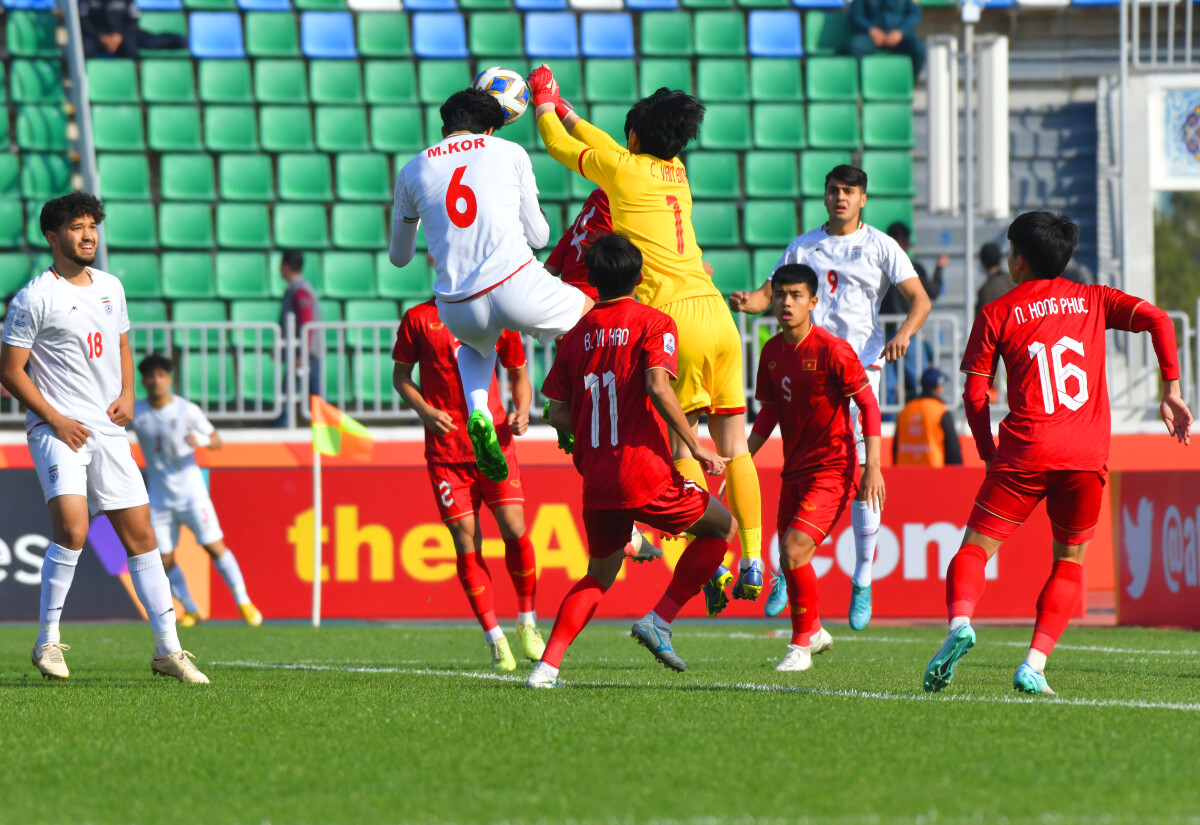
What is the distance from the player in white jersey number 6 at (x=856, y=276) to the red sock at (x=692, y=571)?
2.03 meters

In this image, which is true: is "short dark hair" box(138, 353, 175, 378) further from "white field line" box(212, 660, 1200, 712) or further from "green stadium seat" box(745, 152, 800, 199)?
"green stadium seat" box(745, 152, 800, 199)

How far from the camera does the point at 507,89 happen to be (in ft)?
23.4

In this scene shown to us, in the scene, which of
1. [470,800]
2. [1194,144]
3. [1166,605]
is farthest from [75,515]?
[1194,144]

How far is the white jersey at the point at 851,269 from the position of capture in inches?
323

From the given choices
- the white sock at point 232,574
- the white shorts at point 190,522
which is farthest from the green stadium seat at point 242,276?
the white sock at point 232,574

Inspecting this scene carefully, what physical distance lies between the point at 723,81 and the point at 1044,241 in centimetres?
1214

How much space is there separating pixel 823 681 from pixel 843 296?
2.47m

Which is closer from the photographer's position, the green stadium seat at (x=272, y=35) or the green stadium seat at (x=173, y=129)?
the green stadium seat at (x=173, y=129)

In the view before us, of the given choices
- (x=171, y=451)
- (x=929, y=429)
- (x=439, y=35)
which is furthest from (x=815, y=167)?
(x=171, y=451)

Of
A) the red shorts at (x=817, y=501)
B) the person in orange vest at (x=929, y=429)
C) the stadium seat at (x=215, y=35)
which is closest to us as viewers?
the red shorts at (x=817, y=501)

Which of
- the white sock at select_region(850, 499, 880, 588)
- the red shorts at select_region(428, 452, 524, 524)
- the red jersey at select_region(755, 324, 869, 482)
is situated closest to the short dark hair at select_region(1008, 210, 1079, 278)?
the red jersey at select_region(755, 324, 869, 482)

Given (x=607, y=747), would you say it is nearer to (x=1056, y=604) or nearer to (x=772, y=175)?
(x=1056, y=604)

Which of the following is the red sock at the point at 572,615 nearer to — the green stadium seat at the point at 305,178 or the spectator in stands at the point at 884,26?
the green stadium seat at the point at 305,178

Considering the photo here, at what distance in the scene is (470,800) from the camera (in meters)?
3.78
